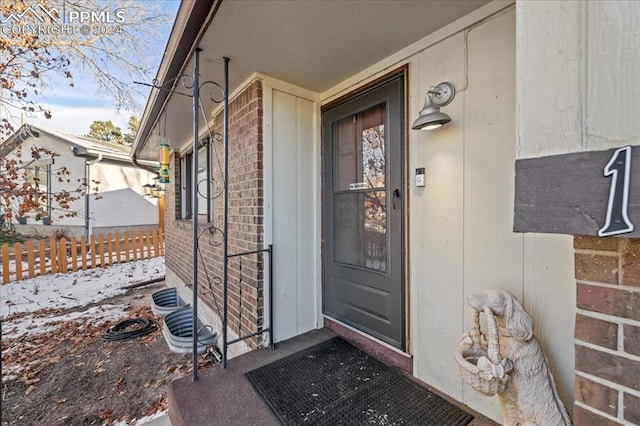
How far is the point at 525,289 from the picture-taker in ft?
4.72

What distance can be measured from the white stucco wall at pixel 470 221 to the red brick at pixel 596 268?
0.66 meters

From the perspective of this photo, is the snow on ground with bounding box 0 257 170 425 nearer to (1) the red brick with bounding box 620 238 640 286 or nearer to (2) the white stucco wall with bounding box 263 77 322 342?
(2) the white stucco wall with bounding box 263 77 322 342

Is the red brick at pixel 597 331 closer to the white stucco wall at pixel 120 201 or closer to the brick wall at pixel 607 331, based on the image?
the brick wall at pixel 607 331

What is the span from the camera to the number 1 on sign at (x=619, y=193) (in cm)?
62

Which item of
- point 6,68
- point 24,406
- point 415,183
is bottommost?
point 24,406

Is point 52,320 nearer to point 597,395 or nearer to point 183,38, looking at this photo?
point 183,38

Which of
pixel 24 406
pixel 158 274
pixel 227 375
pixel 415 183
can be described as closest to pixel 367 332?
pixel 227 375

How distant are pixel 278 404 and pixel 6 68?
16.3 feet

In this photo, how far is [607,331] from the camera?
0.74 meters

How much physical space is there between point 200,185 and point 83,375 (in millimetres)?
2603

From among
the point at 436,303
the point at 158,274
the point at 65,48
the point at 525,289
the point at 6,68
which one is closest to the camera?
the point at 525,289

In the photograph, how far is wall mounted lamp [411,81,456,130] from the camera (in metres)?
1.62

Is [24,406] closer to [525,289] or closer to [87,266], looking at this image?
[525,289]

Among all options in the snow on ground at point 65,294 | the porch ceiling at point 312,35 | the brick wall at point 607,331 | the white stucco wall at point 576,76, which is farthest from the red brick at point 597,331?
the snow on ground at point 65,294
